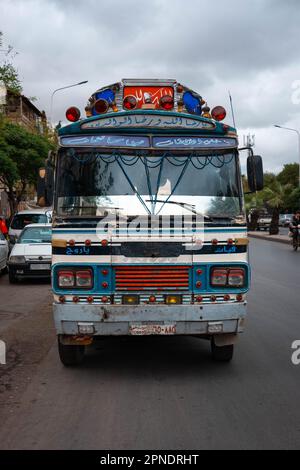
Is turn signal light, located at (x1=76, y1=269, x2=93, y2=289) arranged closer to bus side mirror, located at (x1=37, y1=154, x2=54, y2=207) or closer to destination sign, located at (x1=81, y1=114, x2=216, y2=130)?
bus side mirror, located at (x1=37, y1=154, x2=54, y2=207)

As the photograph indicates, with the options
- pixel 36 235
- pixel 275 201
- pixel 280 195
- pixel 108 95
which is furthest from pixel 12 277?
pixel 280 195

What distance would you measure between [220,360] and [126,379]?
1.27 metres

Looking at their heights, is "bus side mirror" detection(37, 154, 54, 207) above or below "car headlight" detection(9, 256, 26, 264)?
above

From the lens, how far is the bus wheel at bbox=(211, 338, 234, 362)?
722 cm

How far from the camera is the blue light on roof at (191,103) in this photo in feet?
26.3

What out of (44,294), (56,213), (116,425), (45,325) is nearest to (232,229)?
(56,213)

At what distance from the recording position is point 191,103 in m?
8.13

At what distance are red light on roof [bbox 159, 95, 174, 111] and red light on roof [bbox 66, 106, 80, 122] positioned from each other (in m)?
1.00

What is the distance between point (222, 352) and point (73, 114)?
3.25 meters

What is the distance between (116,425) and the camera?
200 inches

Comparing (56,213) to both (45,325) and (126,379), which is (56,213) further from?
(45,325)

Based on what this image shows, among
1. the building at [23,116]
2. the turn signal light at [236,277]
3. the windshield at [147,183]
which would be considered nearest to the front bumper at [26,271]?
the windshield at [147,183]

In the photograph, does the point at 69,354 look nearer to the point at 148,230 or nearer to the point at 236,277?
the point at 148,230

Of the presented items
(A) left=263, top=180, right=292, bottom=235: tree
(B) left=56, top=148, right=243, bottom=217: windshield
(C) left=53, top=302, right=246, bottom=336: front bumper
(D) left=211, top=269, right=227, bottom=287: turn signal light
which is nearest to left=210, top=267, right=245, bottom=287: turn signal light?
(D) left=211, top=269, right=227, bottom=287: turn signal light
